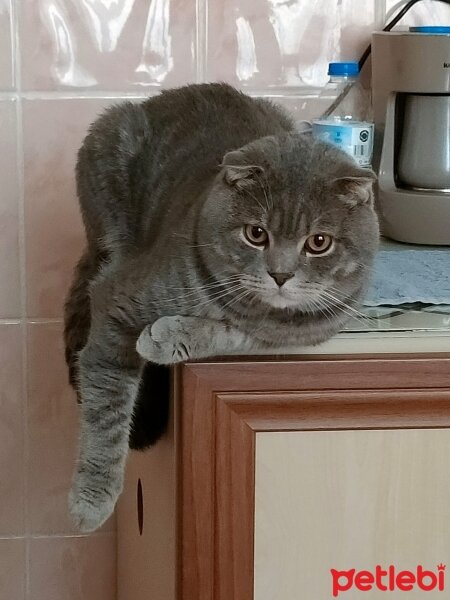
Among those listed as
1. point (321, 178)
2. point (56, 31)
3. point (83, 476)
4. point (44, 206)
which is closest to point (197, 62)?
point (56, 31)

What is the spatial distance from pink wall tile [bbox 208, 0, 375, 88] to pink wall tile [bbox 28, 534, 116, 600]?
0.79 meters

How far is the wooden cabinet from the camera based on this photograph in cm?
83

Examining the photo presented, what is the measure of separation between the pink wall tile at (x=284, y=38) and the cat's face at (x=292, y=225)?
20.4 inches

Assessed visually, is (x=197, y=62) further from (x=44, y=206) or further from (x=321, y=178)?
(x=321, y=178)

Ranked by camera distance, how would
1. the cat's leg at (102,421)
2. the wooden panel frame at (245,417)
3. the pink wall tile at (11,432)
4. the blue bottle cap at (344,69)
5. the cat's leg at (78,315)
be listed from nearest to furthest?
the wooden panel frame at (245,417), the cat's leg at (102,421), the cat's leg at (78,315), the blue bottle cap at (344,69), the pink wall tile at (11,432)

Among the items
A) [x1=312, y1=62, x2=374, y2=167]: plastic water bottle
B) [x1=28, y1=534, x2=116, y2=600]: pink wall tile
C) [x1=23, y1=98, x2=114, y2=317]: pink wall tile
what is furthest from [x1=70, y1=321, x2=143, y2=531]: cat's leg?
[x1=28, y1=534, x2=116, y2=600]: pink wall tile

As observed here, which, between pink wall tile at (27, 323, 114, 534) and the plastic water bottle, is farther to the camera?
pink wall tile at (27, 323, 114, 534)

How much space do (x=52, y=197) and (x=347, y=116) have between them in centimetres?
46

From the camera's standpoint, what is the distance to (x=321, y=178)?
87cm

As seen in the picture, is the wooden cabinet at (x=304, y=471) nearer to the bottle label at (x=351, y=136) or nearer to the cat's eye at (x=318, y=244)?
the cat's eye at (x=318, y=244)

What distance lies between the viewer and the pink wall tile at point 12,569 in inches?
60.1

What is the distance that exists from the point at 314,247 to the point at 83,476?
336 mm

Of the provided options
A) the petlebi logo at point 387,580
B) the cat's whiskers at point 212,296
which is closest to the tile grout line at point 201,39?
the cat's whiskers at point 212,296

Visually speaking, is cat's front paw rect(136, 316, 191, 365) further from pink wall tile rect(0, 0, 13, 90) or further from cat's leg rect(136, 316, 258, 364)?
pink wall tile rect(0, 0, 13, 90)
